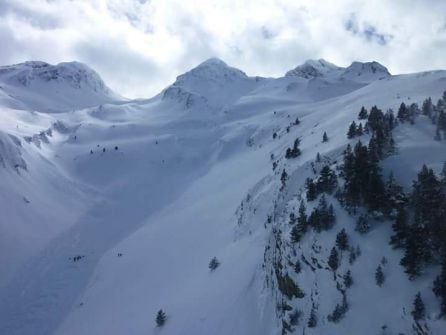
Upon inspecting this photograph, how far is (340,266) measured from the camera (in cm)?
3416

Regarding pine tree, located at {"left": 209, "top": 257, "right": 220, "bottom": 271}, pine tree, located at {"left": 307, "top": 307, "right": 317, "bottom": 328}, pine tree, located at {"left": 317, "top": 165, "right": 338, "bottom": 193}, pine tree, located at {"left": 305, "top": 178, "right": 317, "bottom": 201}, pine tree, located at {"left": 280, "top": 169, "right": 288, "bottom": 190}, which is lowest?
pine tree, located at {"left": 209, "top": 257, "right": 220, "bottom": 271}

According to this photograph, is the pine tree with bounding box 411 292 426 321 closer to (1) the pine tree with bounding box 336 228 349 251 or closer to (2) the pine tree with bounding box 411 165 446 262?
(2) the pine tree with bounding box 411 165 446 262

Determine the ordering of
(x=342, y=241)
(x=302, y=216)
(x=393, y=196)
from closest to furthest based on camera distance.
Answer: (x=342, y=241) → (x=393, y=196) → (x=302, y=216)

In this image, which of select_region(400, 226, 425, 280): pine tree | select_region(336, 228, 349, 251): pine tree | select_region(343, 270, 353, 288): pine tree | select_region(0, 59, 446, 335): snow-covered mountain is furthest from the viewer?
select_region(336, 228, 349, 251): pine tree

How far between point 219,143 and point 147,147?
A: 19.5 metres

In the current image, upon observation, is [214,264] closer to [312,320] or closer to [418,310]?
[312,320]

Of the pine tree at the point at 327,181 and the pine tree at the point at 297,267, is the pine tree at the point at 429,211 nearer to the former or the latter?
the pine tree at the point at 327,181

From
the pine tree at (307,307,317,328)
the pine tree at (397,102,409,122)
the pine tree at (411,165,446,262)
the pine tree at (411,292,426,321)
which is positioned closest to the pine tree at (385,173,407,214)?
the pine tree at (411,165,446,262)

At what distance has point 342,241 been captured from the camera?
114ft

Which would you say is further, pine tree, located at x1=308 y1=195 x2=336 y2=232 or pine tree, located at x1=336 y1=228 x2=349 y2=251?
pine tree, located at x1=308 y1=195 x2=336 y2=232

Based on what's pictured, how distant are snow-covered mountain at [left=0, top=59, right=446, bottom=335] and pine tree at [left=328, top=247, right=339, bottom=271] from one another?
3.6 inches

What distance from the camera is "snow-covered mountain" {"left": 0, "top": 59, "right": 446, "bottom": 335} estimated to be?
111 feet

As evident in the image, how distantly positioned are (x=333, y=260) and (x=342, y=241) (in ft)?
5.23

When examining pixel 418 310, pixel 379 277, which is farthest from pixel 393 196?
pixel 418 310
